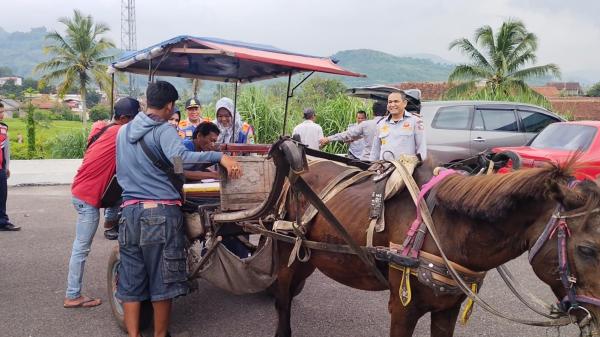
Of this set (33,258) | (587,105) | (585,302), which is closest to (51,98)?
(587,105)

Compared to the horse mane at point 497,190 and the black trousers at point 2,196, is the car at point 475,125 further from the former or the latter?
the black trousers at point 2,196

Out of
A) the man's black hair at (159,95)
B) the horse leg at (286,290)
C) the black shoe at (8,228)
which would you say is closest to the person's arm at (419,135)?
the horse leg at (286,290)

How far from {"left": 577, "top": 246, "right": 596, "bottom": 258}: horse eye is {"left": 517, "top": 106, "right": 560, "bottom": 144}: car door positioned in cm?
775

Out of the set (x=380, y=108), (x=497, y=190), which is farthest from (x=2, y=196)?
(x=497, y=190)

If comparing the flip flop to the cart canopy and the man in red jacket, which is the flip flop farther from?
the cart canopy

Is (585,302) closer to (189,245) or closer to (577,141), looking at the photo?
(189,245)

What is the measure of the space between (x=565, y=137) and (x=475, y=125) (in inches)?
84.1

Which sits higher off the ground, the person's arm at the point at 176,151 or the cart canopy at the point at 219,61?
the cart canopy at the point at 219,61

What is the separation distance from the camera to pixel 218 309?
4.11 meters

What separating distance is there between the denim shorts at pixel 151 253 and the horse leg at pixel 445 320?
162cm

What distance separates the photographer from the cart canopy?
3.37 metres

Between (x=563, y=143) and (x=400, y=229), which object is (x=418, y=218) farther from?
(x=563, y=143)

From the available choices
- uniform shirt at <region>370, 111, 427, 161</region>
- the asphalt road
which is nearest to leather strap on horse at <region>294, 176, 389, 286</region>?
Answer: the asphalt road

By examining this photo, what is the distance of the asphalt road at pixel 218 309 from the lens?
12.1 feet
